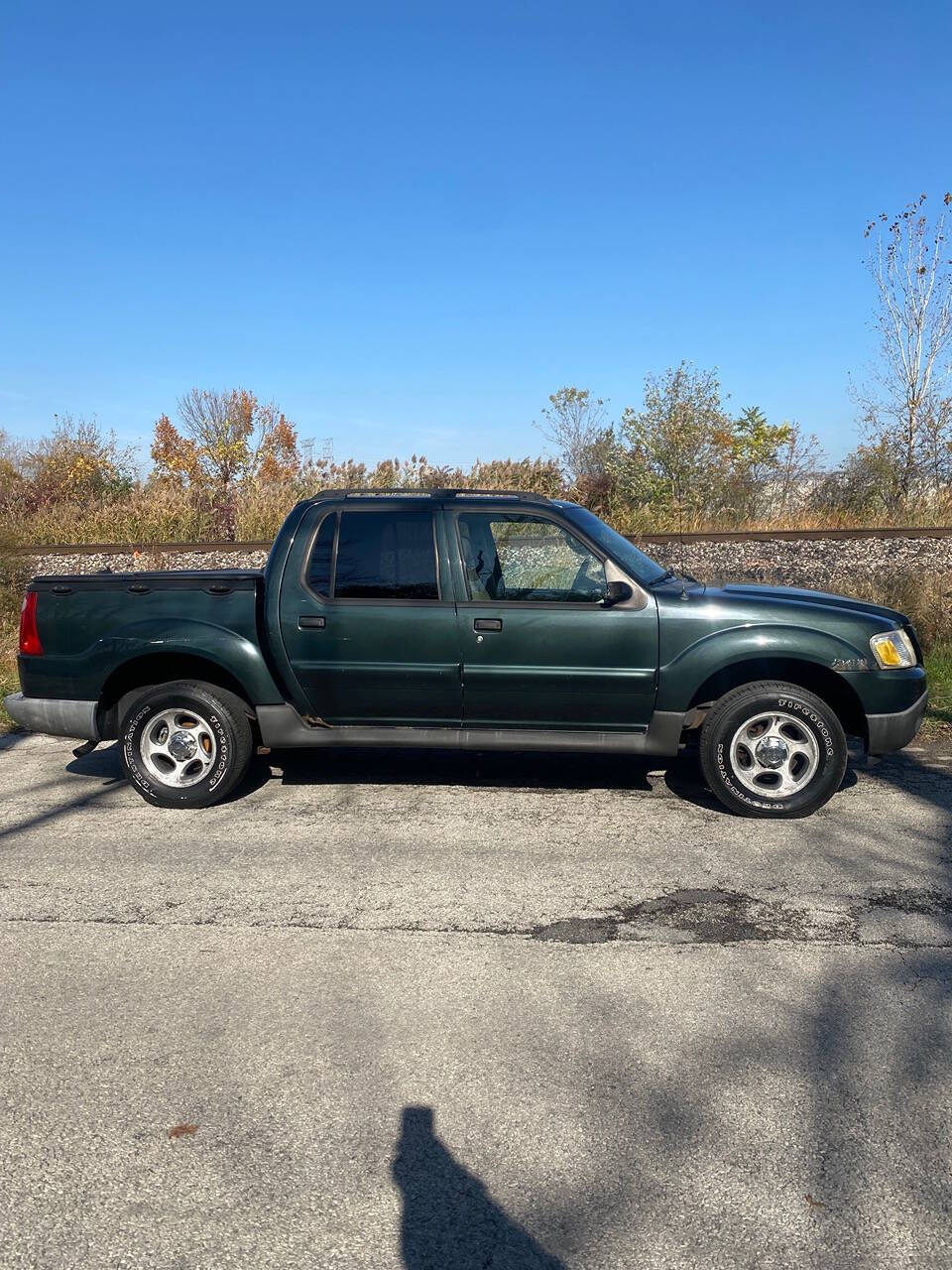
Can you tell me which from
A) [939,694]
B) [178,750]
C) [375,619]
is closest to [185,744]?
[178,750]

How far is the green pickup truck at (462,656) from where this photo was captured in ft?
19.3

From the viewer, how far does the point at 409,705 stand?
6.19 m

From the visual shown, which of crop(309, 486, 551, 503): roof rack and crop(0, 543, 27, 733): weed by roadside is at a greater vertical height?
crop(309, 486, 551, 503): roof rack

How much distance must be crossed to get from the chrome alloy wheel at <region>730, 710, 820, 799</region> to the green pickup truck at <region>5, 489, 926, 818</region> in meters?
0.01

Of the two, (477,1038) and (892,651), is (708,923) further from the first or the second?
(892,651)

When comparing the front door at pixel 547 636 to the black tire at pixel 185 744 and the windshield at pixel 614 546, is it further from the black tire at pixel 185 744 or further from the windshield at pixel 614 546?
the black tire at pixel 185 744

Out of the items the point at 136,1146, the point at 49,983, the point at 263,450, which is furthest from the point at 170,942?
the point at 263,450

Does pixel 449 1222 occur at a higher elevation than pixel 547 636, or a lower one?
lower

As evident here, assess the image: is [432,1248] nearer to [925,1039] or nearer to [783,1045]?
[783,1045]

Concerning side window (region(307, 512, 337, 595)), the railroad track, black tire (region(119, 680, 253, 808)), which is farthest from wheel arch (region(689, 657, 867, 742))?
the railroad track

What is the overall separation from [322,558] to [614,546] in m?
1.78

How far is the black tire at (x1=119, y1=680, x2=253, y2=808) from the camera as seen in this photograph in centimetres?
618

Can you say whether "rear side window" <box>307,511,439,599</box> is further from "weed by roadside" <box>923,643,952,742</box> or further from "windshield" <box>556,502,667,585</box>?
"weed by roadside" <box>923,643,952,742</box>

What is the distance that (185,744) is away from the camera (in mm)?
6230
